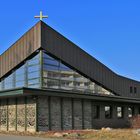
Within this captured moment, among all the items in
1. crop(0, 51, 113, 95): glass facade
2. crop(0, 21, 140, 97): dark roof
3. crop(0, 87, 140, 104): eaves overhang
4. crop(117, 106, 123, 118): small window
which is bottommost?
crop(117, 106, 123, 118): small window

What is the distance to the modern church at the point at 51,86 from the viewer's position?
2962cm

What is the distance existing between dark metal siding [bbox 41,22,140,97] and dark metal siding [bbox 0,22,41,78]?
640 millimetres

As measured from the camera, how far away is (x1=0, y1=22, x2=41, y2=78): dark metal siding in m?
33.0

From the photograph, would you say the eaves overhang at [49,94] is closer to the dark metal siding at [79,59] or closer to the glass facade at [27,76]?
the glass facade at [27,76]

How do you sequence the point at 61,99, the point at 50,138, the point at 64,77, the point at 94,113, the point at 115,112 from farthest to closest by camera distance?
1. the point at 115,112
2. the point at 94,113
3. the point at 64,77
4. the point at 61,99
5. the point at 50,138

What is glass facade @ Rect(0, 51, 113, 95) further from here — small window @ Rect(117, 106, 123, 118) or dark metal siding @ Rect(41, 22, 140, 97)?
small window @ Rect(117, 106, 123, 118)

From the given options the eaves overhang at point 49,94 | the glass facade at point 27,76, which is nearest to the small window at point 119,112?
the eaves overhang at point 49,94

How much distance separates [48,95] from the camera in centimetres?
2931

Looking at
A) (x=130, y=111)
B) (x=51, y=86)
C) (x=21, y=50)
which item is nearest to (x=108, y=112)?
(x=130, y=111)

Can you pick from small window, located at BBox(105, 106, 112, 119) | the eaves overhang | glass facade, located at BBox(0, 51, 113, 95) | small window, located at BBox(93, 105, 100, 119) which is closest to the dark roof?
glass facade, located at BBox(0, 51, 113, 95)

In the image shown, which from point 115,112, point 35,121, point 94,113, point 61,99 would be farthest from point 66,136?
point 115,112

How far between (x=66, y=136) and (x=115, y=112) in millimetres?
17695

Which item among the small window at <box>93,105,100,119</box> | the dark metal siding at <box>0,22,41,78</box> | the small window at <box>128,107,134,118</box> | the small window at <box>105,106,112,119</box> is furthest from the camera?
the small window at <box>128,107,134,118</box>

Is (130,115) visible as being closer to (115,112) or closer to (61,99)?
(115,112)
